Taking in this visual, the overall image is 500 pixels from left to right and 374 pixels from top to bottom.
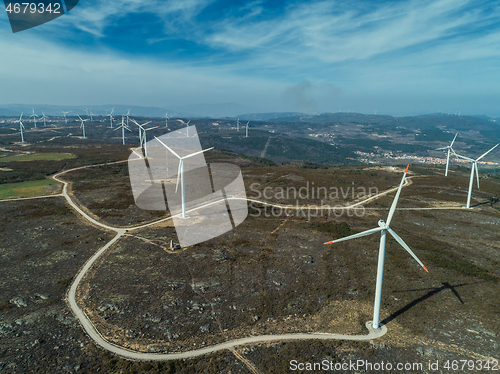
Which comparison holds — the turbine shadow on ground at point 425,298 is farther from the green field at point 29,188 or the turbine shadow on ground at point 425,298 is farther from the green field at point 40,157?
the green field at point 40,157

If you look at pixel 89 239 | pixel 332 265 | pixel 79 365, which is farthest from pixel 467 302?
pixel 89 239

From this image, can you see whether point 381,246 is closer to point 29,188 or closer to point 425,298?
point 425,298

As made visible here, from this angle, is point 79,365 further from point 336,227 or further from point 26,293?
point 336,227

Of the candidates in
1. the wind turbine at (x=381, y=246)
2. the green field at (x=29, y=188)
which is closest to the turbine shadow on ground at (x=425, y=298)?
the wind turbine at (x=381, y=246)

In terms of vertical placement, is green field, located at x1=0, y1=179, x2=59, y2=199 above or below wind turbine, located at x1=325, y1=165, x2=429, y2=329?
below

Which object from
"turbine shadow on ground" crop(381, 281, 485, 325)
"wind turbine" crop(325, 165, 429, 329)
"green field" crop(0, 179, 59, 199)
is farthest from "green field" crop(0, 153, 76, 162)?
"turbine shadow on ground" crop(381, 281, 485, 325)

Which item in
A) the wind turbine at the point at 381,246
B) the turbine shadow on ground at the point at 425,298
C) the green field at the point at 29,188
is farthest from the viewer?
the green field at the point at 29,188

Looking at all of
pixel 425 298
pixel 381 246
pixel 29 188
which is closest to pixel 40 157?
pixel 29 188

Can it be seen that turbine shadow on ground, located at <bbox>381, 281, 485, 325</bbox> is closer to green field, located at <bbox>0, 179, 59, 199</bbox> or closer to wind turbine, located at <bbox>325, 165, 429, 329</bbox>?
wind turbine, located at <bbox>325, 165, 429, 329</bbox>
